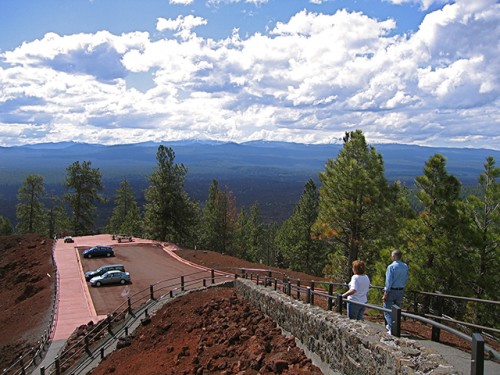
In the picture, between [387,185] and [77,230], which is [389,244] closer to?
[387,185]

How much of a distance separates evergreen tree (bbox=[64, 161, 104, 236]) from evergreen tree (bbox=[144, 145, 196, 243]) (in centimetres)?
1336

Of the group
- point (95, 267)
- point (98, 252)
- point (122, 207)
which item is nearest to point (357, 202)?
point (95, 267)

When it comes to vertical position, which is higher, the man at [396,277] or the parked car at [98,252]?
the man at [396,277]

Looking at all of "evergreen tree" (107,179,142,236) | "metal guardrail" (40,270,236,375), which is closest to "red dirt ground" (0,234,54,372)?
"metal guardrail" (40,270,236,375)

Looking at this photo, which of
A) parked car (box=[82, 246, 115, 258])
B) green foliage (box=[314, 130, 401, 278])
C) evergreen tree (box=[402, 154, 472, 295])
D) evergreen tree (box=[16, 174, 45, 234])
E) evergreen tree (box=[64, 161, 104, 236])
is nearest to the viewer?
evergreen tree (box=[402, 154, 472, 295])

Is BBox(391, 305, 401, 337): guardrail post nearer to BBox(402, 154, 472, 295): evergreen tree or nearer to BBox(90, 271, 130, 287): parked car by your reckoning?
BBox(402, 154, 472, 295): evergreen tree

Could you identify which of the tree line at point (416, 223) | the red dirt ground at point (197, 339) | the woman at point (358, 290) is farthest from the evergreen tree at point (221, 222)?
the woman at point (358, 290)

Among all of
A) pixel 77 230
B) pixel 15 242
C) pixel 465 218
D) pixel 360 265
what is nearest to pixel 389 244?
pixel 465 218

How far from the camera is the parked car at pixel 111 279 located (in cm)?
2578

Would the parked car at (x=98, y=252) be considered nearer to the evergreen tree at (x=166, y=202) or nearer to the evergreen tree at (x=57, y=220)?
the evergreen tree at (x=166, y=202)

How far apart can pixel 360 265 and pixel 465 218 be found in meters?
7.93

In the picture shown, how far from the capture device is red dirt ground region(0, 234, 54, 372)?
19.1m

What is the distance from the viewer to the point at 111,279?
85.4 feet

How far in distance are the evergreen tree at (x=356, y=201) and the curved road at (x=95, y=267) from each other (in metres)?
10.4
